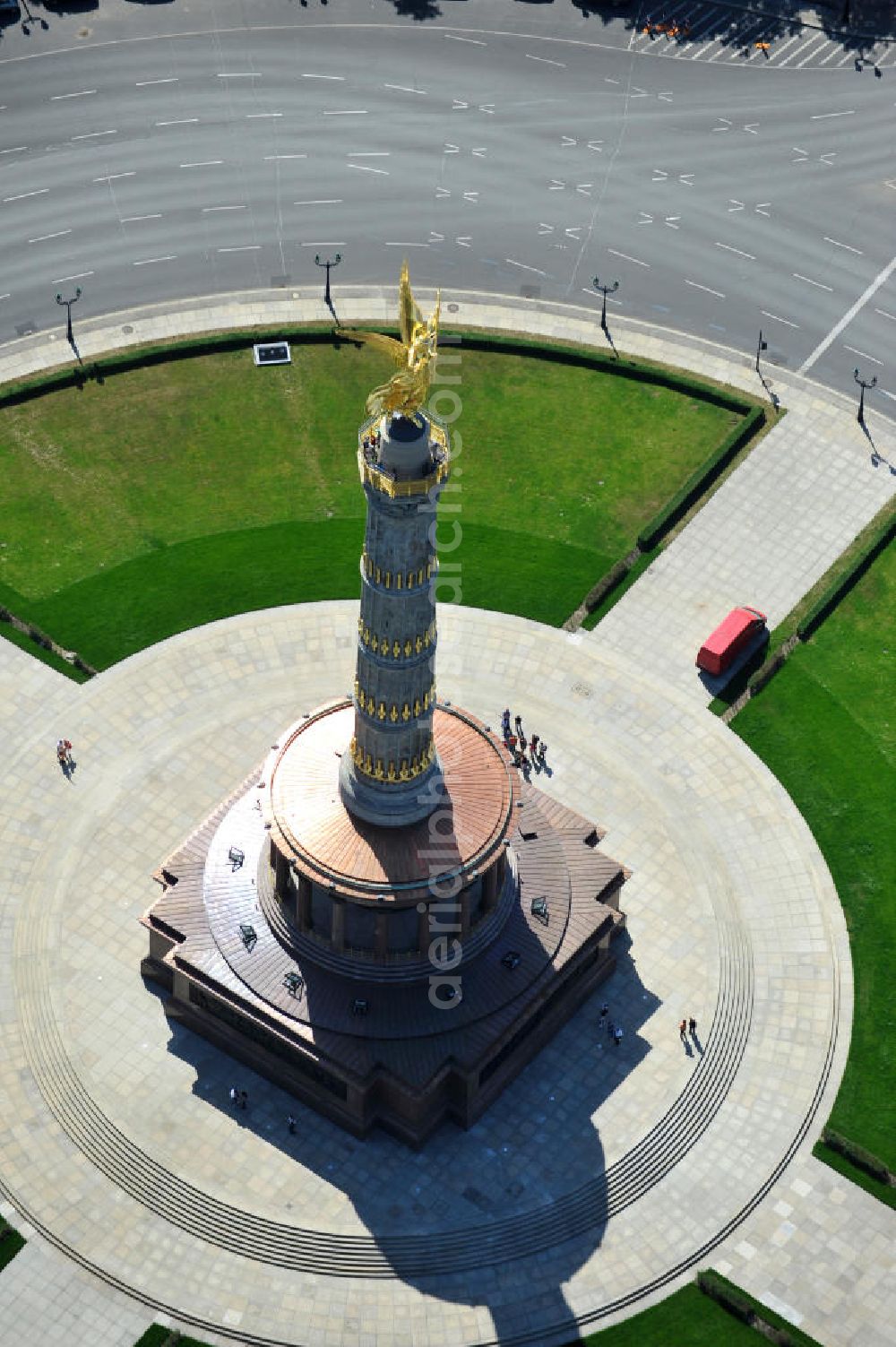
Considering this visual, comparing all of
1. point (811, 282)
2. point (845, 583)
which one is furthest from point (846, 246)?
point (845, 583)

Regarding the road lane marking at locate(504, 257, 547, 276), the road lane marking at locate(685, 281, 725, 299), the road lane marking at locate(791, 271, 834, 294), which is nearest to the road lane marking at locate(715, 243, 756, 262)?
the road lane marking at locate(791, 271, 834, 294)

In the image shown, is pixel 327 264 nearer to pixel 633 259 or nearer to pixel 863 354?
pixel 633 259

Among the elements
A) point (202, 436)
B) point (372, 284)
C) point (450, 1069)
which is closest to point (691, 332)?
point (372, 284)

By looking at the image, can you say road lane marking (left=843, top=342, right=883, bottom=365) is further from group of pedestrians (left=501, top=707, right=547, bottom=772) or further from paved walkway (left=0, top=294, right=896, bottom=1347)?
group of pedestrians (left=501, top=707, right=547, bottom=772)

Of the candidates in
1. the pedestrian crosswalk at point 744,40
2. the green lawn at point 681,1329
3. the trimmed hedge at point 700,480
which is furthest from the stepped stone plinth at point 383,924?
the pedestrian crosswalk at point 744,40

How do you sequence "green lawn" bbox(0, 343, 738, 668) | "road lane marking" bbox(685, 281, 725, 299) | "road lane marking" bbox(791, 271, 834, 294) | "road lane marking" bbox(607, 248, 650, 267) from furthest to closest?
1. "road lane marking" bbox(607, 248, 650, 267)
2. "road lane marking" bbox(791, 271, 834, 294)
3. "road lane marking" bbox(685, 281, 725, 299)
4. "green lawn" bbox(0, 343, 738, 668)

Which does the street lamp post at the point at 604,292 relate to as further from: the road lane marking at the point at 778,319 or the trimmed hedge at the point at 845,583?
the trimmed hedge at the point at 845,583
